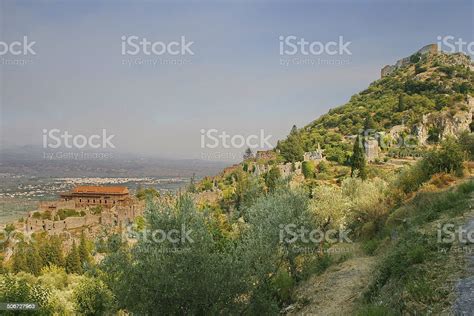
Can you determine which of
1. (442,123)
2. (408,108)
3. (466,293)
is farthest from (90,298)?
(408,108)

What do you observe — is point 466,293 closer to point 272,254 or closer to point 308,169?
point 272,254

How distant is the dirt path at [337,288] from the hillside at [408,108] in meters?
44.4

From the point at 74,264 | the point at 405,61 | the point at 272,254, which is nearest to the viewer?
the point at 272,254

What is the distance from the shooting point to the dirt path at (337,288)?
11.2 metres

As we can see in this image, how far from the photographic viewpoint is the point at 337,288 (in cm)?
1254

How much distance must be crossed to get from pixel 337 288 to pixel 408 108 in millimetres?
74322

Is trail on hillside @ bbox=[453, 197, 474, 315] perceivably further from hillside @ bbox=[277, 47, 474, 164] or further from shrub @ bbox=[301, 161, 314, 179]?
hillside @ bbox=[277, 47, 474, 164]

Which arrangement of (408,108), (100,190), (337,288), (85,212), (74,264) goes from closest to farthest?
(337,288) → (74,264) → (85,212) → (408,108) → (100,190)

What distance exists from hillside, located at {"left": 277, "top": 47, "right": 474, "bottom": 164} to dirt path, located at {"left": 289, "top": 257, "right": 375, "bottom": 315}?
146 feet

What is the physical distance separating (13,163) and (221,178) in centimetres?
7900

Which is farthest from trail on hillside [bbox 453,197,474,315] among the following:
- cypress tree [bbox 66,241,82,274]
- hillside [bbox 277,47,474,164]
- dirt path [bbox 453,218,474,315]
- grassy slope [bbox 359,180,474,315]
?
hillside [bbox 277,47,474,164]

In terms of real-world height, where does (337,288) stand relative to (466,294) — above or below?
below

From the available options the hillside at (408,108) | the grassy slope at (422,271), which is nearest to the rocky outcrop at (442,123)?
the hillside at (408,108)

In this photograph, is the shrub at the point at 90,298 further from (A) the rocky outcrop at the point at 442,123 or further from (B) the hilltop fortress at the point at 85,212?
(A) the rocky outcrop at the point at 442,123
